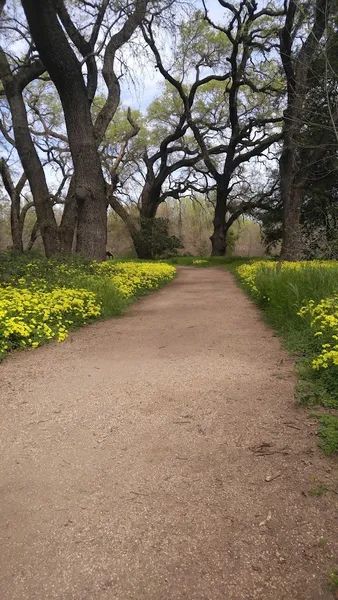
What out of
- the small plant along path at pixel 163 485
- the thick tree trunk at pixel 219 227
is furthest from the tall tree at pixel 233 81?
the small plant along path at pixel 163 485

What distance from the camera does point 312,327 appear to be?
3.89m

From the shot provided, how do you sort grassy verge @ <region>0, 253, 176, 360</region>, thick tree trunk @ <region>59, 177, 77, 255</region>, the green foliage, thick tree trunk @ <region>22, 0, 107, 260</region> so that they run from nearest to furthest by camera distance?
grassy verge @ <region>0, 253, 176, 360</region> < thick tree trunk @ <region>22, 0, 107, 260</region> < thick tree trunk @ <region>59, 177, 77, 255</region> < the green foliage

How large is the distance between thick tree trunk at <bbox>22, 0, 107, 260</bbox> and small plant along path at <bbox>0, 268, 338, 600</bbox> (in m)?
6.31

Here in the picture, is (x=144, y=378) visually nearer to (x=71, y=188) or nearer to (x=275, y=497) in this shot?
(x=275, y=497)

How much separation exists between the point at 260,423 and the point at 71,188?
10475 mm

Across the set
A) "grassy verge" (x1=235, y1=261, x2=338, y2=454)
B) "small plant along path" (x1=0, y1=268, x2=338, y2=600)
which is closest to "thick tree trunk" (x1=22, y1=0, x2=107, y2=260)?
"grassy verge" (x1=235, y1=261, x2=338, y2=454)

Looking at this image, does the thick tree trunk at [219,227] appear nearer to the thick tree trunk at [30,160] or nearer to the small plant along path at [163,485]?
the thick tree trunk at [30,160]

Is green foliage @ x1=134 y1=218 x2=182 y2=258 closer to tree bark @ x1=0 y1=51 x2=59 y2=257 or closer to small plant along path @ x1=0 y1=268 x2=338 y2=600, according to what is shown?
tree bark @ x1=0 y1=51 x2=59 y2=257

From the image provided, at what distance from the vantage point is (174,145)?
23.9 meters

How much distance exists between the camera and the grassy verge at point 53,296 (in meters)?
4.00

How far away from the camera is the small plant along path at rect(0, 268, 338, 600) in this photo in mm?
1263

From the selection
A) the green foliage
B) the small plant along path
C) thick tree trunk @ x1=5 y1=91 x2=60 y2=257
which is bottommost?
the small plant along path

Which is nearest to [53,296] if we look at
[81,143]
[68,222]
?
[81,143]

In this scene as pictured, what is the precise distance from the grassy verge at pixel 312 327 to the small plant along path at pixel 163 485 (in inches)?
4.8
